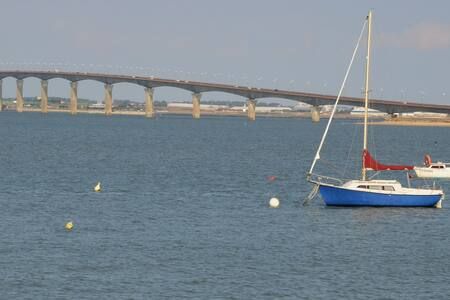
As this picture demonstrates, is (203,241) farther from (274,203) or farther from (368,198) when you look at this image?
(368,198)

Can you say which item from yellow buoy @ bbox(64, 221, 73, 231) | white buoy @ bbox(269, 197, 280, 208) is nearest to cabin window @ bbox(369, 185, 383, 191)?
white buoy @ bbox(269, 197, 280, 208)

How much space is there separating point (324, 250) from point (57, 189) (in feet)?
92.8

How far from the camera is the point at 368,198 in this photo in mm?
61906

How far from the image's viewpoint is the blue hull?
61.9m

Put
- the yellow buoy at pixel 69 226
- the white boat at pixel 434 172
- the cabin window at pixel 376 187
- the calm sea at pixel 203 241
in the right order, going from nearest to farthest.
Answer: the calm sea at pixel 203 241 < the yellow buoy at pixel 69 226 < the cabin window at pixel 376 187 < the white boat at pixel 434 172

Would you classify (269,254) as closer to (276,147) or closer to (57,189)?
(57,189)

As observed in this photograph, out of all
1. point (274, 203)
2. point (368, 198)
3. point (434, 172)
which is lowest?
point (434, 172)

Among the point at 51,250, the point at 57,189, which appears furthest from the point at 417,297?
the point at 57,189

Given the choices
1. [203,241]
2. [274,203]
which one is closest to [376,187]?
[274,203]

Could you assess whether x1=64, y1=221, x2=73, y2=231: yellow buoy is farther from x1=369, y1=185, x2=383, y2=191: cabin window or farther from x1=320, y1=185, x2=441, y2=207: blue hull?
x1=369, y1=185, x2=383, y2=191: cabin window

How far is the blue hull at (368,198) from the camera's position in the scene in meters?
61.9

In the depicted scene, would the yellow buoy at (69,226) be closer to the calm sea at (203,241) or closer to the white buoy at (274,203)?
the calm sea at (203,241)

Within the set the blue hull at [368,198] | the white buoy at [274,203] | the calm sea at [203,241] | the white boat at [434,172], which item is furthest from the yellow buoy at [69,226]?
the white boat at [434,172]

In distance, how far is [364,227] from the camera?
55.4 meters
